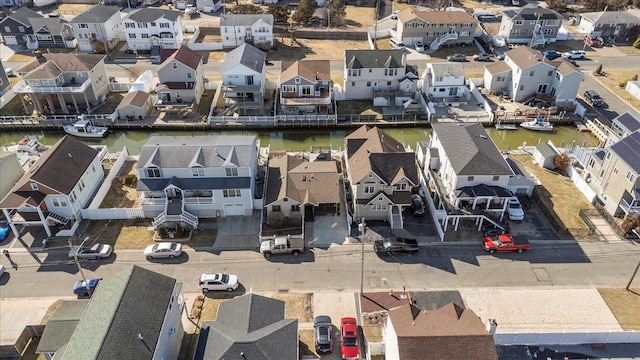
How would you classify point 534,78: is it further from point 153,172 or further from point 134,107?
point 134,107

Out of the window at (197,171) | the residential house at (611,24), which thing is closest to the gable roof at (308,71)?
the window at (197,171)

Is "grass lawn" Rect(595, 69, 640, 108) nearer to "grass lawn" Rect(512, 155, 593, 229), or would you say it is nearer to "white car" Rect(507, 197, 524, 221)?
"grass lawn" Rect(512, 155, 593, 229)

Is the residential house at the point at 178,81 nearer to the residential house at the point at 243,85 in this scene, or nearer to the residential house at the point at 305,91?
the residential house at the point at 243,85

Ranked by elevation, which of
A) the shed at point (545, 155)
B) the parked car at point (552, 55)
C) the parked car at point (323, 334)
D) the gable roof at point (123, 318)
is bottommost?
the parked car at point (323, 334)

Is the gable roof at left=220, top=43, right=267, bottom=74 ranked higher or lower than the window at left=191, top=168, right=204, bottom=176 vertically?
higher

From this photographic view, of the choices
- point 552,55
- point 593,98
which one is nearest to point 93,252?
point 593,98

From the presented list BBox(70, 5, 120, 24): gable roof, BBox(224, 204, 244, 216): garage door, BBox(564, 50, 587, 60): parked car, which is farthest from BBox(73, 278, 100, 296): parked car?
BBox(564, 50, 587, 60): parked car
